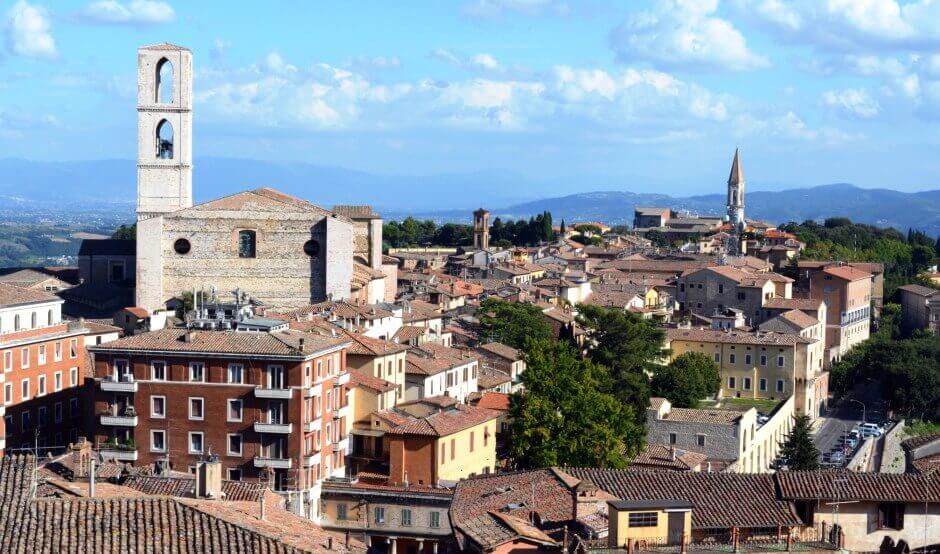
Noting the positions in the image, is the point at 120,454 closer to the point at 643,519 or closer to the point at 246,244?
the point at 643,519

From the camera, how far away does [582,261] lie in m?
90.7

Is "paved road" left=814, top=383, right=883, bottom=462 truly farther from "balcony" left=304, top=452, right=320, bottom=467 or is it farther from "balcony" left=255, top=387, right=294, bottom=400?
"balcony" left=255, top=387, right=294, bottom=400

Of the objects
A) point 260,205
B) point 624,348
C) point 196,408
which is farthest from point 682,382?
point 196,408

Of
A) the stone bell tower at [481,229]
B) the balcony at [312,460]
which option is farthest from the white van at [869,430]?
the stone bell tower at [481,229]

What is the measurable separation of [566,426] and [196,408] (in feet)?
28.2

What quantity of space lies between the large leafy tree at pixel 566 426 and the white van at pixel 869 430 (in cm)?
1731

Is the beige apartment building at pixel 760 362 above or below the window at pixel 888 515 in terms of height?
below

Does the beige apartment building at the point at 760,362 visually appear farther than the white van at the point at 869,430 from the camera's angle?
Yes

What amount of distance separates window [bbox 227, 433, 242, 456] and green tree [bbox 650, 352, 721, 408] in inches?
873

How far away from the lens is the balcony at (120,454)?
31969 millimetres

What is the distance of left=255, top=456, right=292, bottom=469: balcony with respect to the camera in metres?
32.1

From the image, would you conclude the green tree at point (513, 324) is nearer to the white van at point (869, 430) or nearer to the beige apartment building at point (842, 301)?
the white van at point (869, 430)

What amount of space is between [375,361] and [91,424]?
7.12 metres

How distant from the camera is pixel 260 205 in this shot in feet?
203
